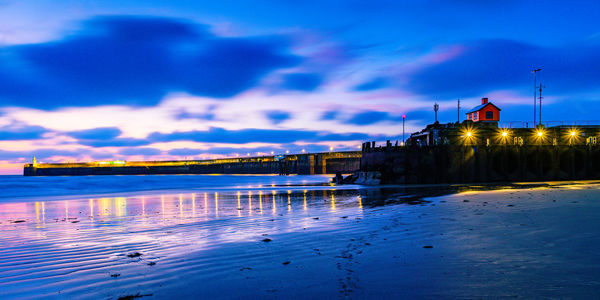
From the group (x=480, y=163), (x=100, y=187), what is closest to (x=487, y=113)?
(x=480, y=163)

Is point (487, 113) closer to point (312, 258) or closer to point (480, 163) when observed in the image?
point (480, 163)

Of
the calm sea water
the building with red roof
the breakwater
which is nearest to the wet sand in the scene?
the calm sea water

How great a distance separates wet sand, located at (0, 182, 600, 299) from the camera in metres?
4.28

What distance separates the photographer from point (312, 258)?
5.85 m

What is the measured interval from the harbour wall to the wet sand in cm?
2001

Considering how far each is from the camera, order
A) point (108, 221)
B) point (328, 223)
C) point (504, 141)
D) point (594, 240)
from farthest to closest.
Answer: point (504, 141) → point (108, 221) → point (328, 223) → point (594, 240)

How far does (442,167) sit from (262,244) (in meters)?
27.0

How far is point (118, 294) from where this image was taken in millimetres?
4258

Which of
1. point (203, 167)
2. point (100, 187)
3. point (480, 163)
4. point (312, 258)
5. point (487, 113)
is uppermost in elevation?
point (487, 113)

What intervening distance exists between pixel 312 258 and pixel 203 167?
151828 millimetres

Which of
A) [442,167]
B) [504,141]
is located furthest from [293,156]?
[442,167]

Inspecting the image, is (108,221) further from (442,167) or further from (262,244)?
(442,167)

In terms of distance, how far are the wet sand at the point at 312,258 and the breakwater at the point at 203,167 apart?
87003mm

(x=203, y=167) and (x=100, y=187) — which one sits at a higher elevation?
(x=100, y=187)
